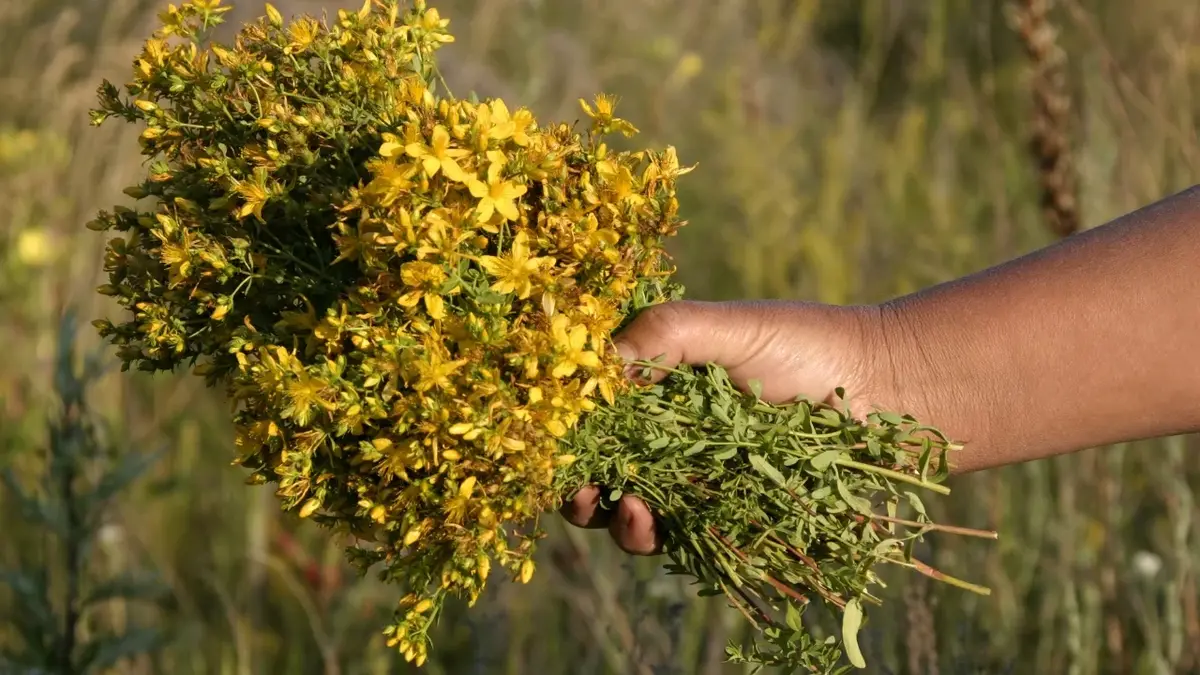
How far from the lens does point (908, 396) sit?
1663 mm

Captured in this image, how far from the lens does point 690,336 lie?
1457 mm

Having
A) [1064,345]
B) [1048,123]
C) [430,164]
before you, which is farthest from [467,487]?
[1048,123]

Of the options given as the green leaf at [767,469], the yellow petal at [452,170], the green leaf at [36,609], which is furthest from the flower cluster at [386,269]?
the green leaf at [36,609]

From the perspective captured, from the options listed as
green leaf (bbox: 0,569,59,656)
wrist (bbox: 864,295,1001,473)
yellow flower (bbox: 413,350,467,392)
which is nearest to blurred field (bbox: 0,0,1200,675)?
green leaf (bbox: 0,569,59,656)

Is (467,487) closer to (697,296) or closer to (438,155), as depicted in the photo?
(438,155)

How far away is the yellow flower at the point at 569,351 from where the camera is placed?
1.20 metres

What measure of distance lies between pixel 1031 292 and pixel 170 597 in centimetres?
239

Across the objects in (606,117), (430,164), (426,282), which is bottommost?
(426,282)

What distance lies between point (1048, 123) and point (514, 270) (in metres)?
1.93

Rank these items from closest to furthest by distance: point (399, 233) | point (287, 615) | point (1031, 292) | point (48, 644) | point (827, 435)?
point (399, 233), point (827, 435), point (1031, 292), point (48, 644), point (287, 615)

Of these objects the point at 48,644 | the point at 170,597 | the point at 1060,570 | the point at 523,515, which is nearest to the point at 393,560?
the point at 523,515

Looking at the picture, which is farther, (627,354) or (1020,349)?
(1020,349)

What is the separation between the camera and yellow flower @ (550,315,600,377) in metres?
1.20

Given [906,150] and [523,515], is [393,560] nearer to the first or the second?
[523,515]
